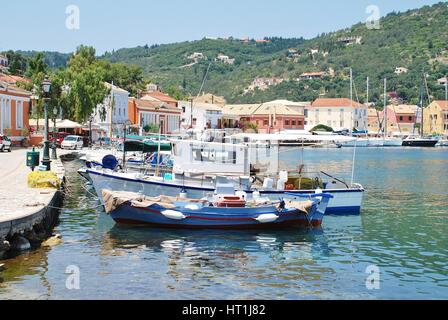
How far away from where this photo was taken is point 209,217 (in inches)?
981

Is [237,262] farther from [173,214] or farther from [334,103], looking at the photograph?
[334,103]

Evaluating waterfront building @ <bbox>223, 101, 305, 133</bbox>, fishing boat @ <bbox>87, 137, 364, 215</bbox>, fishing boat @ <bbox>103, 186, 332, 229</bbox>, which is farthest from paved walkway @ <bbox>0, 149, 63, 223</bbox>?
waterfront building @ <bbox>223, 101, 305, 133</bbox>

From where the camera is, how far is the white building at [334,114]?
543 feet

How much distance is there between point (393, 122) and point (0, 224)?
537 feet

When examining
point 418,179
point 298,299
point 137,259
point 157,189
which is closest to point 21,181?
point 157,189

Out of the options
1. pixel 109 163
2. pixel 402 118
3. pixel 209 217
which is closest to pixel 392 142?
pixel 402 118

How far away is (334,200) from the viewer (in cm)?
3062

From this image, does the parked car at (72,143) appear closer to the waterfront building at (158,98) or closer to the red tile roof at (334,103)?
the waterfront building at (158,98)

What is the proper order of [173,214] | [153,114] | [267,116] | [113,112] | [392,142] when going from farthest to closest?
[267,116] < [392,142] < [153,114] < [113,112] < [173,214]

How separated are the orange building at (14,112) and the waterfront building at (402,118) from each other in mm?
118286

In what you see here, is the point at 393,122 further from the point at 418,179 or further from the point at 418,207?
the point at 418,207

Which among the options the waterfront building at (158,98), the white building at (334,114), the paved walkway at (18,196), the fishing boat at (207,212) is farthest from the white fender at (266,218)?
the white building at (334,114)

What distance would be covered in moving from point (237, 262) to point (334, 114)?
15016cm

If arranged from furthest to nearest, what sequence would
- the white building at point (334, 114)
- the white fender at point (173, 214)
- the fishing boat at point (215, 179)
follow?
the white building at point (334, 114) < the fishing boat at point (215, 179) < the white fender at point (173, 214)
